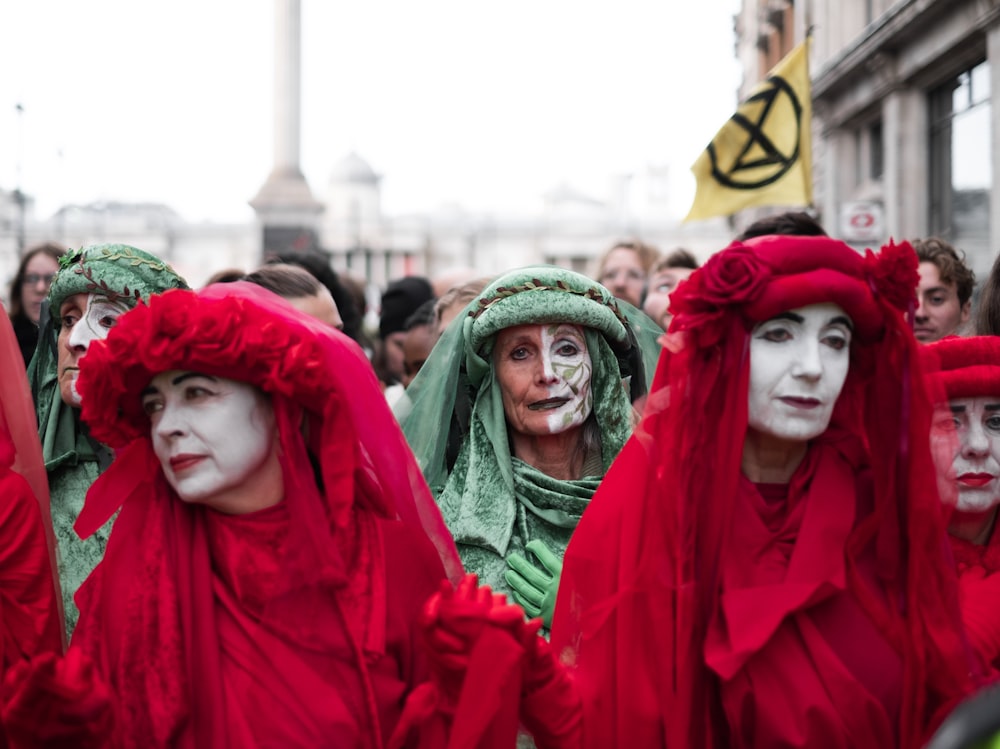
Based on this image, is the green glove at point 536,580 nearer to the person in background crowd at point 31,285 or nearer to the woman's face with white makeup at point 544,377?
the woman's face with white makeup at point 544,377

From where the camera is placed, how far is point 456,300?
518 centimetres

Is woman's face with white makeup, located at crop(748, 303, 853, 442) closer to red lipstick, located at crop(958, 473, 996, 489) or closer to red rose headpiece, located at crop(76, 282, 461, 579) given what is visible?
red lipstick, located at crop(958, 473, 996, 489)

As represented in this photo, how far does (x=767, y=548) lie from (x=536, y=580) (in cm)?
91

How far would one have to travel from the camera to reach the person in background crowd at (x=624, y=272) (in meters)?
7.29

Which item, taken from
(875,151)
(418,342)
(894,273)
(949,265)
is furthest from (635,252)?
(875,151)

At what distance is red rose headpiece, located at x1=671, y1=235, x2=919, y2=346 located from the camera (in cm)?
290

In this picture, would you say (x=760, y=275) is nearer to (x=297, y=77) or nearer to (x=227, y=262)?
(x=297, y=77)

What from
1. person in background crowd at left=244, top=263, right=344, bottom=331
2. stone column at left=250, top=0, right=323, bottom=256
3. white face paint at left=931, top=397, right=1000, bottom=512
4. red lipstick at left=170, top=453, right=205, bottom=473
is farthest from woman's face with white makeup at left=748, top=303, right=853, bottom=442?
stone column at left=250, top=0, right=323, bottom=256

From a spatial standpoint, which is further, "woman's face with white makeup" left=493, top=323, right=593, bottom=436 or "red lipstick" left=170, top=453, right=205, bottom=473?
"woman's face with white makeup" left=493, top=323, right=593, bottom=436

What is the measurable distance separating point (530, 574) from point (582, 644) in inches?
29.7

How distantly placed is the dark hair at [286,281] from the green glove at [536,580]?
1.52 m

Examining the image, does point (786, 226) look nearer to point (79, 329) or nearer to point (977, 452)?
point (977, 452)

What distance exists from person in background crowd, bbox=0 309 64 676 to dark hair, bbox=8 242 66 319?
2.74m

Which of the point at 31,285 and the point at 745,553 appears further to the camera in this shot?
the point at 31,285
